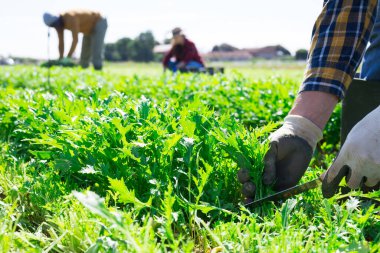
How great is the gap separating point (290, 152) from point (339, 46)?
0.69m

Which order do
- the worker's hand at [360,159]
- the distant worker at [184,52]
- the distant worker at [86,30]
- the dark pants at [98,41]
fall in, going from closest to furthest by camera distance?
the worker's hand at [360,159]
the distant worker at [86,30]
the distant worker at [184,52]
the dark pants at [98,41]

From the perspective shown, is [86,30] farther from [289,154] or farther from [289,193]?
[289,193]

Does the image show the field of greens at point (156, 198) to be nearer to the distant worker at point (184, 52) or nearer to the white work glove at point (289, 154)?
the white work glove at point (289, 154)


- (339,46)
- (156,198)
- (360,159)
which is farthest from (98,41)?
(360,159)

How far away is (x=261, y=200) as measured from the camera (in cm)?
211

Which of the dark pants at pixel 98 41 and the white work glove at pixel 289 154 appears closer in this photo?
the white work glove at pixel 289 154

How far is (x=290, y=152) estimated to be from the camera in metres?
2.34

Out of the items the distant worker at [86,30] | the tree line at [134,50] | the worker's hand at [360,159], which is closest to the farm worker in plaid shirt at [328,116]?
the worker's hand at [360,159]

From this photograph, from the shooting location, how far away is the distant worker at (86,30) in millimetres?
12664

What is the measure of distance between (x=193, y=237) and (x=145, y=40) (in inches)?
3508

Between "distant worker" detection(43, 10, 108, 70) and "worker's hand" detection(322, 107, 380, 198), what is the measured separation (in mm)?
10862

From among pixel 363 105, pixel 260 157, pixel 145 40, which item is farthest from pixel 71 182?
pixel 145 40

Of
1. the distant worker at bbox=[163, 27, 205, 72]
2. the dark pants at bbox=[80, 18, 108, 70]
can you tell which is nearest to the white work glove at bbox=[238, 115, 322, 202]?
the distant worker at bbox=[163, 27, 205, 72]

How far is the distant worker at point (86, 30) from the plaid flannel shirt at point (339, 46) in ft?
33.7
